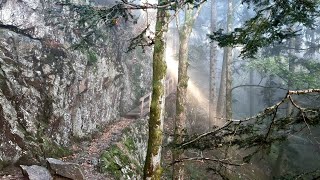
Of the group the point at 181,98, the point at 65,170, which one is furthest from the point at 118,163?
the point at 181,98

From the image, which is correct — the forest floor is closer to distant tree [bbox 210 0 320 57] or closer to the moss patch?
the moss patch

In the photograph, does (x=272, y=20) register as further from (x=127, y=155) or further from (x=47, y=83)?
(x=47, y=83)

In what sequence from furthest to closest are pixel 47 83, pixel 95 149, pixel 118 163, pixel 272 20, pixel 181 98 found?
pixel 95 149 < pixel 47 83 < pixel 181 98 < pixel 118 163 < pixel 272 20

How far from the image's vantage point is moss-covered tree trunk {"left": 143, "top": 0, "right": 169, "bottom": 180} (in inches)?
281

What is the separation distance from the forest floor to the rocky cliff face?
0.42m

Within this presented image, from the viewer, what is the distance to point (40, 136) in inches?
A: 427

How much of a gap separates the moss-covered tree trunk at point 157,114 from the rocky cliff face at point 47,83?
460 centimetres

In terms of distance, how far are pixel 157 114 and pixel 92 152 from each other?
5.94m

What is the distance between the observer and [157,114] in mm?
7266

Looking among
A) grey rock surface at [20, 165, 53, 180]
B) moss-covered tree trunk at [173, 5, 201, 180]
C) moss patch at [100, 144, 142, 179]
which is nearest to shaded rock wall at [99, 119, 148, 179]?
moss patch at [100, 144, 142, 179]

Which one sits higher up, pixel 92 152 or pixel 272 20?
pixel 272 20

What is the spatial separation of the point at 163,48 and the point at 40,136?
20.1 ft

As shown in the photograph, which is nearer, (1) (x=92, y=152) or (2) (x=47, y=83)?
(1) (x=92, y=152)

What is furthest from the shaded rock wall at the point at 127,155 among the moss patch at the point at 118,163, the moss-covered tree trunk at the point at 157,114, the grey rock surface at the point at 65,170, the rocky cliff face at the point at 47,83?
the moss-covered tree trunk at the point at 157,114
